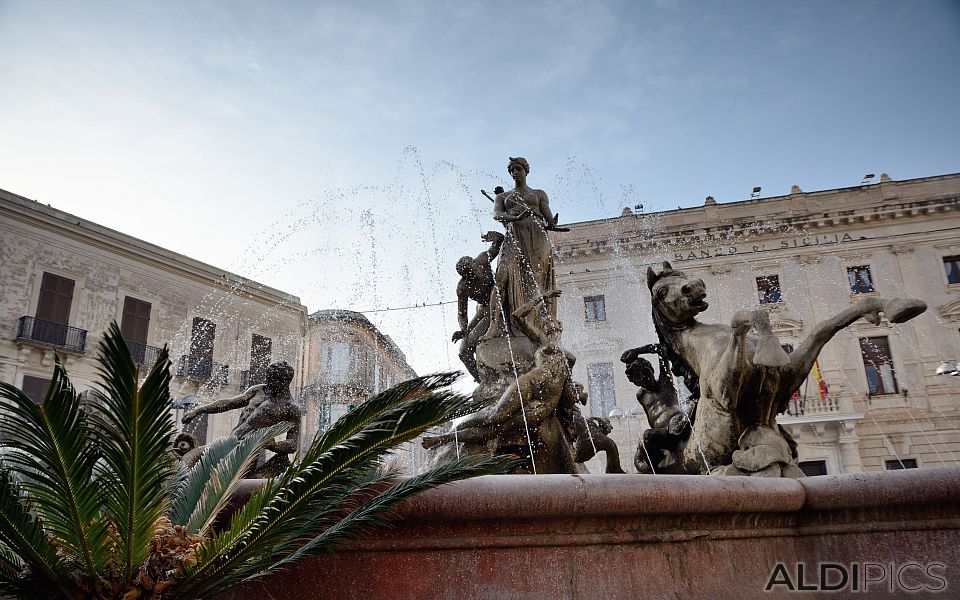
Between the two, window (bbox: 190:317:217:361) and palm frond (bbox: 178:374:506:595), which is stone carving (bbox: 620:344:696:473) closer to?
palm frond (bbox: 178:374:506:595)

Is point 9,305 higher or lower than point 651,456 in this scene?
higher

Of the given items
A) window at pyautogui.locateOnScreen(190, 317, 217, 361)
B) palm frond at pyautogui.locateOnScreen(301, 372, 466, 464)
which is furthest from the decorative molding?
palm frond at pyautogui.locateOnScreen(301, 372, 466, 464)

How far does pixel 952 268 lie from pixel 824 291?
4.71 metres

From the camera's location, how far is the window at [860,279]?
24.9 metres

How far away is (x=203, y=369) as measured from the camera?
2217 centimetres

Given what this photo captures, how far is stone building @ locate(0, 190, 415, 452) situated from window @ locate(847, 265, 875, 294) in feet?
65.9

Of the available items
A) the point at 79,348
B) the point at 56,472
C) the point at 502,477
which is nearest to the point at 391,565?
the point at 502,477

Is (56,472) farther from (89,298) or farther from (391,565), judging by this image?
(89,298)

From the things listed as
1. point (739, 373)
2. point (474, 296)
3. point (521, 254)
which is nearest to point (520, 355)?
point (474, 296)

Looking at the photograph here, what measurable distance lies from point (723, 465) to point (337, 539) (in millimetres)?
2387

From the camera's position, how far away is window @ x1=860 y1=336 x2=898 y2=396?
2338 cm

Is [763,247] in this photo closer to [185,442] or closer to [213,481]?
[185,442]

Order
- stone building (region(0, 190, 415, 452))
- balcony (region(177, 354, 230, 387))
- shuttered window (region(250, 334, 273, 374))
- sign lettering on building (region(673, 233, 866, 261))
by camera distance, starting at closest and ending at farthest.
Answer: stone building (region(0, 190, 415, 452)), balcony (region(177, 354, 230, 387)), shuttered window (region(250, 334, 273, 374)), sign lettering on building (region(673, 233, 866, 261))

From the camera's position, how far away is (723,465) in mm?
3832
